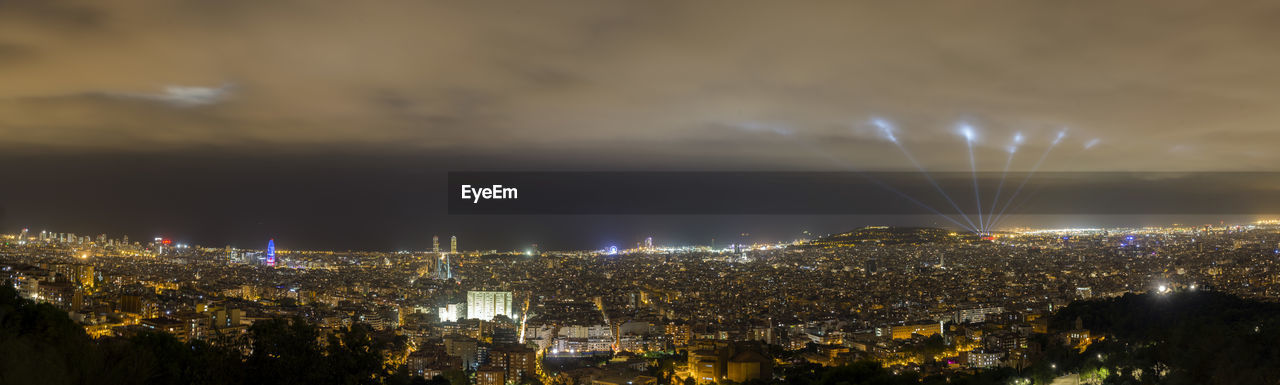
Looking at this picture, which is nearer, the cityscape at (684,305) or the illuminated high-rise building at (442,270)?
the cityscape at (684,305)

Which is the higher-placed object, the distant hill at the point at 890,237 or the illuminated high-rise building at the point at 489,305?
the distant hill at the point at 890,237

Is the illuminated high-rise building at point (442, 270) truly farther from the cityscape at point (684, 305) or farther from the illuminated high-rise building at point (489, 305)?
the illuminated high-rise building at point (489, 305)

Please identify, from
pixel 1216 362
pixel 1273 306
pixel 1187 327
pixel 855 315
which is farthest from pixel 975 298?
pixel 1216 362

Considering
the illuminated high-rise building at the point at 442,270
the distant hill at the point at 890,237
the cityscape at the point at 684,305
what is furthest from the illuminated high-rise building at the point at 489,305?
the distant hill at the point at 890,237

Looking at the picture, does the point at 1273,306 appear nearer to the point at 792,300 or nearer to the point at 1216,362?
the point at 1216,362

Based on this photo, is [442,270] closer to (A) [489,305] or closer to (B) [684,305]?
(A) [489,305]

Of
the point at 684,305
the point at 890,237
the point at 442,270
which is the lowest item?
the point at 684,305

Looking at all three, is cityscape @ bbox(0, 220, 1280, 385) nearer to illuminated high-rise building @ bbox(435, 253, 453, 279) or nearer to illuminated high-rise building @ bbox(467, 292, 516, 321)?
illuminated high-rise building @ bbox(467, 292, 516, 321)

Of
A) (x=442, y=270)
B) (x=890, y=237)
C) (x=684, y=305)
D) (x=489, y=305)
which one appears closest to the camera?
(x=684, y=305)

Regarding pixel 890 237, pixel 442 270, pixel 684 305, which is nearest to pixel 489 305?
pixel 684 305
